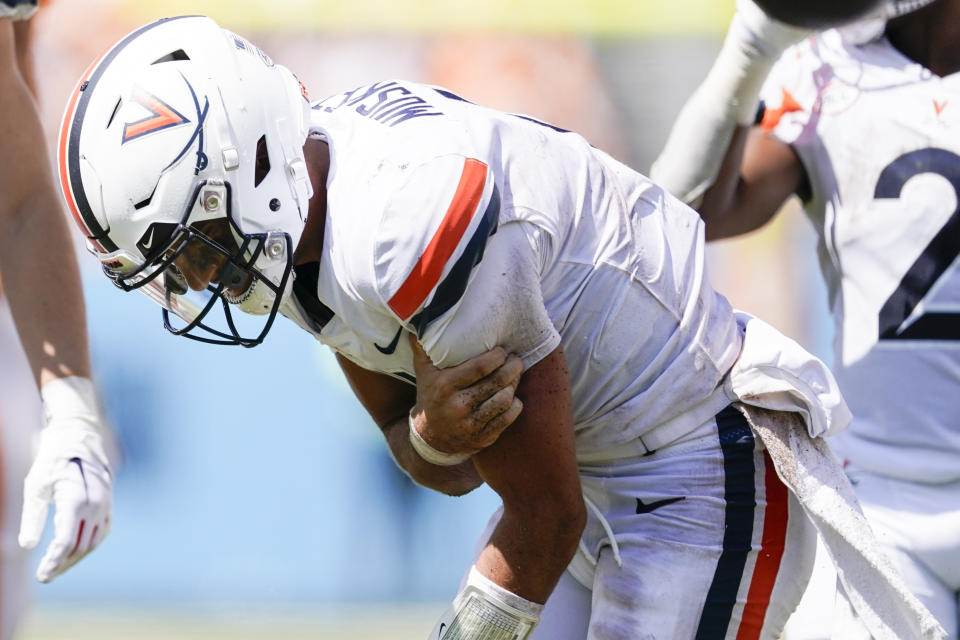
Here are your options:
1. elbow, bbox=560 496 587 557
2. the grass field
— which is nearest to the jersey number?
elbow, bbox=560 496 587 557

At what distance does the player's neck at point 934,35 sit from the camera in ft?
8.85

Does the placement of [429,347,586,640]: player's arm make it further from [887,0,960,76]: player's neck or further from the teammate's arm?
[887,0,960,76]: player's neck

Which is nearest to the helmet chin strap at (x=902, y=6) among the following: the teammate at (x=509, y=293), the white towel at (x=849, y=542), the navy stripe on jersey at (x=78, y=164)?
the teammate at (x=509, y=293)

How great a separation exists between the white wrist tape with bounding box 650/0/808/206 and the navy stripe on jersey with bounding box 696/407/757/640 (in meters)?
0.90

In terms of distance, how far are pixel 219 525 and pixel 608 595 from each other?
2.86m

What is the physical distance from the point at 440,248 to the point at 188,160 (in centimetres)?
40

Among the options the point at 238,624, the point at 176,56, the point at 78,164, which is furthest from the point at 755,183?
the point at 238,624

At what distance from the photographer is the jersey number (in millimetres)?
2627

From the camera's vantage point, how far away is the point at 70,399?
227 cm

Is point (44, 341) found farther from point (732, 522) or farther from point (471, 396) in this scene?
point (732, 522)

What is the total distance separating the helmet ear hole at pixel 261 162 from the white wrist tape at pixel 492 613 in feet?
2.26

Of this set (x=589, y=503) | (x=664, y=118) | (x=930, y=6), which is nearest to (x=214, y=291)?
(x=589, y=503)

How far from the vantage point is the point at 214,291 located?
1.86 metres

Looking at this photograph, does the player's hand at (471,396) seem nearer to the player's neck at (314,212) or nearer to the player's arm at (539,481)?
the player's arm at (539,481)
